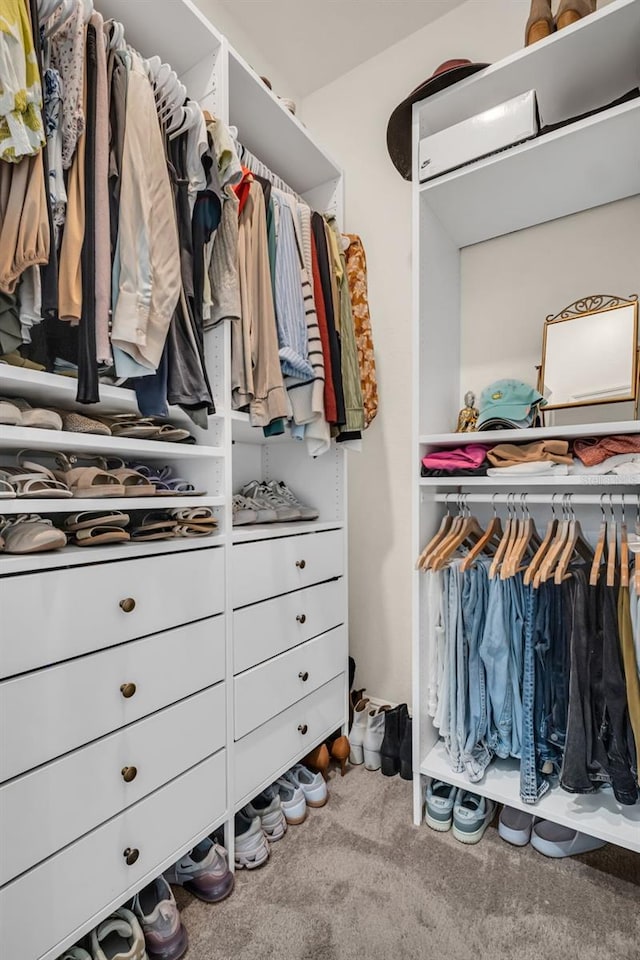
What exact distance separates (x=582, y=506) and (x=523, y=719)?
72cm

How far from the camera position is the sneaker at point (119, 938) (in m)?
1.11

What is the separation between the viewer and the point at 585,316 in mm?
1631

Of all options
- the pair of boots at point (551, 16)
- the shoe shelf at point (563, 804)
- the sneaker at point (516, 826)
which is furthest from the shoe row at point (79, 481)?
the pair of boots at point (551, 16)

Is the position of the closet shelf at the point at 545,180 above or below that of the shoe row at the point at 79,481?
above

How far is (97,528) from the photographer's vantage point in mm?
1160

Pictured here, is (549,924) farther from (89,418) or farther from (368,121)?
(368,121)

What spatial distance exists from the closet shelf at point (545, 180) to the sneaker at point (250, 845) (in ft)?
6.71

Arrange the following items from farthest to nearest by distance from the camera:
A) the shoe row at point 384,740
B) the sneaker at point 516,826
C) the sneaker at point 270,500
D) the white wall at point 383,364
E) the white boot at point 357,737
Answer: the white wall at point 383,364
the white boot at point 357,737
the shoe row at point 384,740
the sneaker at point 270,500
the sneaker at point 516,826

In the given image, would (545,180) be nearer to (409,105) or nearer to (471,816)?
(409,105)

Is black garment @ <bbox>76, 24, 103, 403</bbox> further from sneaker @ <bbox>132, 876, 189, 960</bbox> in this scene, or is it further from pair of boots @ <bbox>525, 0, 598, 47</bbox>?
pair of boots @ <bbox>525, 0, 598, 47</bbox>

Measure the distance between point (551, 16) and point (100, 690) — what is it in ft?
7.32

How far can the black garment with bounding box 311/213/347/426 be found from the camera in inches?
68.4

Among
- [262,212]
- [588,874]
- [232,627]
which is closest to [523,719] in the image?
[588,874]

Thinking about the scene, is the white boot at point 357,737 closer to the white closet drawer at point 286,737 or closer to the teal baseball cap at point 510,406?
the white closet drawer at point 286,737
